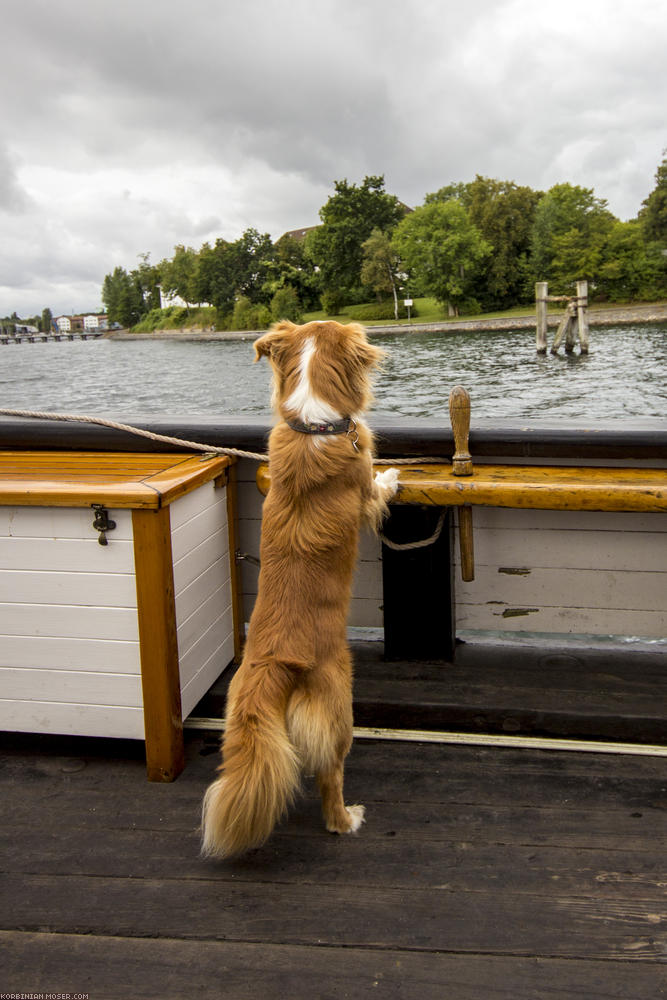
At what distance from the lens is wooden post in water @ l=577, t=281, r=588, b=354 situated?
31.3 meters

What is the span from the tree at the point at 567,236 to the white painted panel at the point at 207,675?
232ft

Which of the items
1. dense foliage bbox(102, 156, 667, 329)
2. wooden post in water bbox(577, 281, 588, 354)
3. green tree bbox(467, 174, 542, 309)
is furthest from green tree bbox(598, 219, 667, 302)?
wooden post in water bbox(577, 281, 588, 354)

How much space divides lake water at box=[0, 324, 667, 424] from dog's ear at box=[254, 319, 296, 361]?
8.15 m

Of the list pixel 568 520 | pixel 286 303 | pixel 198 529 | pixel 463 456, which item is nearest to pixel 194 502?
pixel 198 529

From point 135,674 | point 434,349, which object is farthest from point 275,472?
Result: point 434,349

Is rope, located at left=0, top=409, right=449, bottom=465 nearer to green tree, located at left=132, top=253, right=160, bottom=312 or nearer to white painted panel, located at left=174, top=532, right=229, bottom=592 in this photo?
white painted panel, located at left=174, top=532, right=229, bottom=592

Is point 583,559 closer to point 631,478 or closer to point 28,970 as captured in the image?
point 631,478

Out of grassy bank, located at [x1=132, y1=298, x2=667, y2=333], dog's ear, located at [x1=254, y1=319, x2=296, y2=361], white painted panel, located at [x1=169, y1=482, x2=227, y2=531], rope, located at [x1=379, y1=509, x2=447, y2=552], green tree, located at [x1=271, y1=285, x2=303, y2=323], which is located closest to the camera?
dog's ear, located at [x1=254, y1=319, x2=296, y2=361]

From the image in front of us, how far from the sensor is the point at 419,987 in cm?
151

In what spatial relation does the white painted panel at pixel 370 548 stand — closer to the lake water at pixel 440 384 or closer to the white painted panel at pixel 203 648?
the white painted panel at pixel 203 648

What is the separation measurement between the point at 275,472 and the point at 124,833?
3.57 feet

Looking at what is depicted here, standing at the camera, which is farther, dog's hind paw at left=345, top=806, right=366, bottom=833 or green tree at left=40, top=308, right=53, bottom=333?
green tree at left=40, top=308, right=53, bottom=333

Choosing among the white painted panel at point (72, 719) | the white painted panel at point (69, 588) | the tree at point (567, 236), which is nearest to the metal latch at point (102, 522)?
the white painted panel at point (69, 588)

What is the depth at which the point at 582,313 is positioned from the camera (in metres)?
31.4
